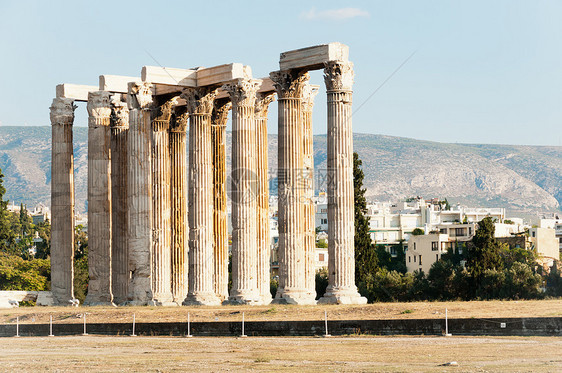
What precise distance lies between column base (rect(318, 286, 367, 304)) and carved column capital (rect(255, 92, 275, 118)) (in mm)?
13438

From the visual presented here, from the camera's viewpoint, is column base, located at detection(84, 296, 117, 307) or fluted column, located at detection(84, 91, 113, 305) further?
fluted column, located at detection(84, 91, 113, 305)

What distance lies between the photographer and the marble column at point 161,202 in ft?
209

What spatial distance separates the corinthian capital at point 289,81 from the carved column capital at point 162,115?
30.6ft

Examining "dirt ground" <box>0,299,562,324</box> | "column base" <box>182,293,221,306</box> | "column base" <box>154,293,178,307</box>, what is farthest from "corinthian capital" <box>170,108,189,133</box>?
"dirt ground" <box>0,299,562,324</box>

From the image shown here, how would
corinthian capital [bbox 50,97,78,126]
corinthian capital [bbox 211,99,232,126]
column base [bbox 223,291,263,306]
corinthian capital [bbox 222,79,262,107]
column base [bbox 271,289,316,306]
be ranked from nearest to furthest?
1. column base [bbox 271,289,316,306]
2. column base [bbox 223,291,263,306]
3. corinthian capital [bbox 222,79,262,107]
4. corinthian capital [bbox 211,99,232,126]
5. corinthian capital [bbox 50,97,78,126]

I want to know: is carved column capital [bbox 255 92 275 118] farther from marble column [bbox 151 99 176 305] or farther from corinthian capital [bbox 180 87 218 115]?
marble column [bbox 151 99 176 305]

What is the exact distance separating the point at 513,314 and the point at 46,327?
907 inches

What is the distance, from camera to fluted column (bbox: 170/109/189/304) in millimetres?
66062

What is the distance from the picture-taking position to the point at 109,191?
70500 millimetres

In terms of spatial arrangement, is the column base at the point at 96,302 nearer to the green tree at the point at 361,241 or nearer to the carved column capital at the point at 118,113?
the carved column capital at the point at 118,113

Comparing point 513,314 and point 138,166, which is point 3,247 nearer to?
point 138,166

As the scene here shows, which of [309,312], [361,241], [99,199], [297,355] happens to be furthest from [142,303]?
[361,241]

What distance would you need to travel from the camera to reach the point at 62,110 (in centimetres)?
7200

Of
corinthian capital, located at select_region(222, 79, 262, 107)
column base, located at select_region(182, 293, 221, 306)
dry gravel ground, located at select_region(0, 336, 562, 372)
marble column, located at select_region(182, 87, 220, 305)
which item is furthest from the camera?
marble column, located at select_region(182, 87, 220, 305)
